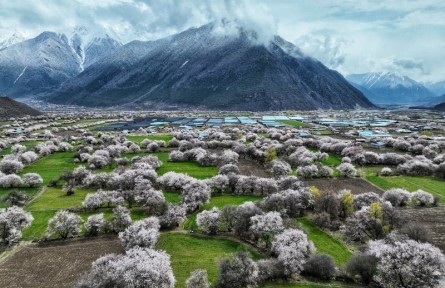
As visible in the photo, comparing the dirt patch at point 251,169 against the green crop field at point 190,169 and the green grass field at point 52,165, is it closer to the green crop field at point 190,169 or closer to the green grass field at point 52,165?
the green crop field at point 190,169

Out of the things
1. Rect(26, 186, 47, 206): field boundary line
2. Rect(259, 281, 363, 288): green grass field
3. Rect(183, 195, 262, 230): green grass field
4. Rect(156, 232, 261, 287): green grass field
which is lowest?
Rect(259, 281, 363, 288): green grass field

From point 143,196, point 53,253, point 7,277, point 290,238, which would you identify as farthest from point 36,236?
point 290,238

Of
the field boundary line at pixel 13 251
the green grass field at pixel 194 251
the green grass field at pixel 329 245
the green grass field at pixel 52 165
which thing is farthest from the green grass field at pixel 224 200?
the green grass field at pixel 52 165

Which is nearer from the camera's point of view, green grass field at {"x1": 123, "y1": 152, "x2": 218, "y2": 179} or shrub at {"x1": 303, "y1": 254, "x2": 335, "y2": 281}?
shrub at {"x1": 303, "y1": 254, "x2": 335, "y2": 281}

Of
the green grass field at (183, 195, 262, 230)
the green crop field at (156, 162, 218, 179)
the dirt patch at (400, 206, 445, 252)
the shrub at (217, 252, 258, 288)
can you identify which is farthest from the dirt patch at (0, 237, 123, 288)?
Answer: the dirt patch at (400, 206, 445, 252)

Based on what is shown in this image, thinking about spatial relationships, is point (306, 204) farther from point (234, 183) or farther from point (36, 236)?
point (36, 236)

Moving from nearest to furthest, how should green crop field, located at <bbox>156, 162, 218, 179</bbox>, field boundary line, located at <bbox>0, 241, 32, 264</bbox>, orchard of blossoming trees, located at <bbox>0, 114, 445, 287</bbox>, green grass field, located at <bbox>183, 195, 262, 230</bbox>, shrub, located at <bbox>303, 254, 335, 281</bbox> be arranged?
orchard of blossoming trees, located at <bbox>0, 114, 445, 287</bbox>
shrub, located at <bbox>303, 254, 335, 281</bbox>
field boundary line, located at <bbox>0, 241, 32, 264</bbox>
green grass field, located at <bbox>183, 195, 262, 230</bbox>
green crop field, located at <bbox>156, 162, 218, 179</bbox>

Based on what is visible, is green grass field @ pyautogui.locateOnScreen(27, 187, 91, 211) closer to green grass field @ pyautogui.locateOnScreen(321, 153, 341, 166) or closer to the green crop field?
the green crop field
